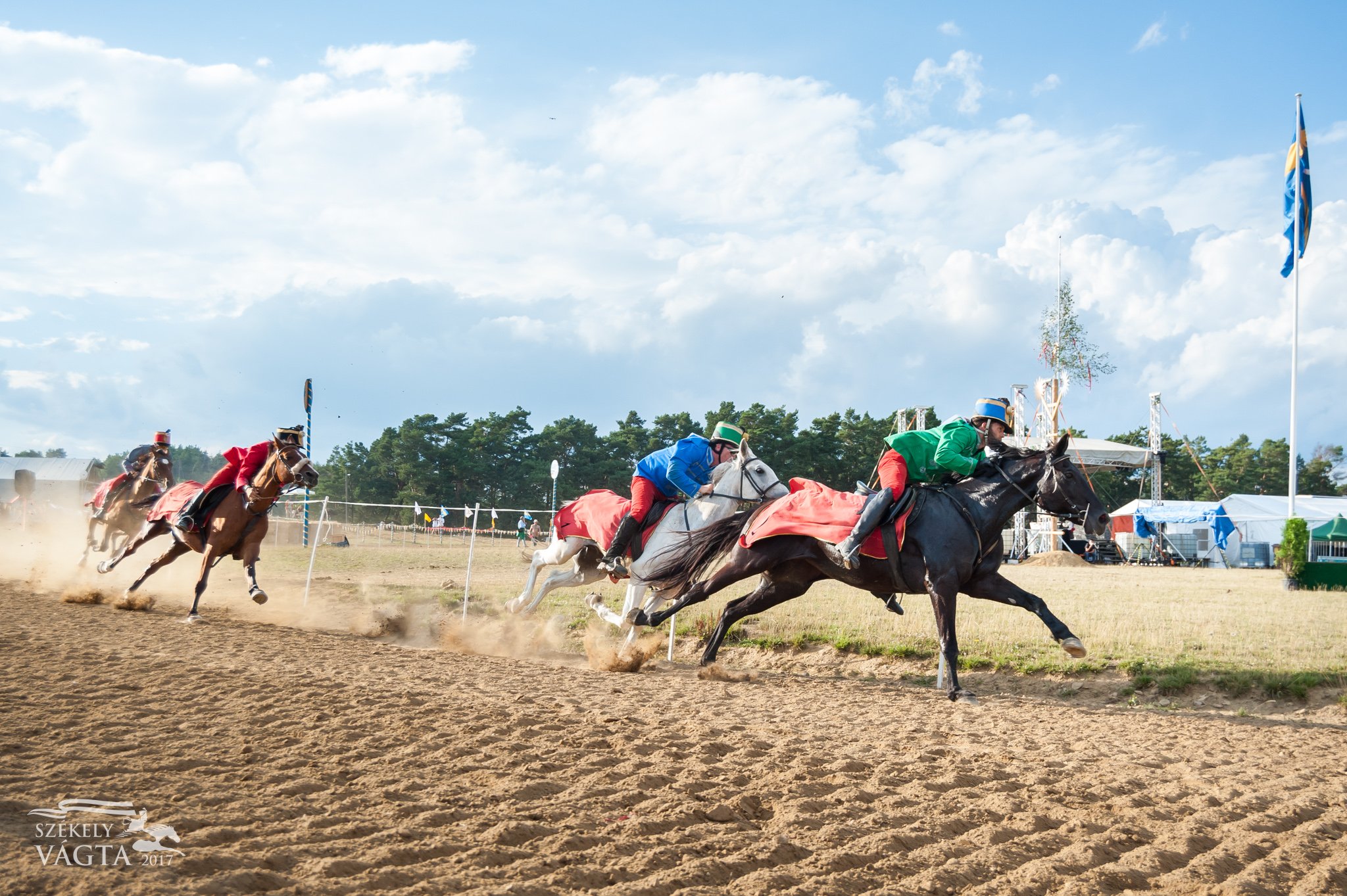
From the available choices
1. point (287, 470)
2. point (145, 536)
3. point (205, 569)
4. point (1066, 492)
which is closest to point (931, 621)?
point (1066, 492)

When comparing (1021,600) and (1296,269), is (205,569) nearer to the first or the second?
(1021,600)

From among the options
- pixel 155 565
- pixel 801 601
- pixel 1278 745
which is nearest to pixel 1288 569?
pixel 801 601

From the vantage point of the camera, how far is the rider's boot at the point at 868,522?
7.85m

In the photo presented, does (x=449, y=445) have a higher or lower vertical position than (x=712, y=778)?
higher

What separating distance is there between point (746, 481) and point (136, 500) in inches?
440

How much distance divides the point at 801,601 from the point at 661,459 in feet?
20.5

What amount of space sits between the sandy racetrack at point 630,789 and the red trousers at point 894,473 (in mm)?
1905

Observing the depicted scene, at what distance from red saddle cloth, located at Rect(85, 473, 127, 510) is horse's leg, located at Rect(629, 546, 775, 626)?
37.0ft

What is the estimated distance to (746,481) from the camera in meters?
9.38

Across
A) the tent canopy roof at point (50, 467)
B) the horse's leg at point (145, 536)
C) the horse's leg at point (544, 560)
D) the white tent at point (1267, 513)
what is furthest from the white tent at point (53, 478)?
the white tent at point (1267, 513)

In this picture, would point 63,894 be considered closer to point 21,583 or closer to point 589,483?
point 21,583

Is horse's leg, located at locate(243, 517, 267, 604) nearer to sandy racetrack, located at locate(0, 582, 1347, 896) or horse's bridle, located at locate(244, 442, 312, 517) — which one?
horse's bridle, located at locate(244, 442, 312, 517)

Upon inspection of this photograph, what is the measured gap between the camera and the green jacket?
7.99 m

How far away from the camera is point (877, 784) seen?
455 cm
